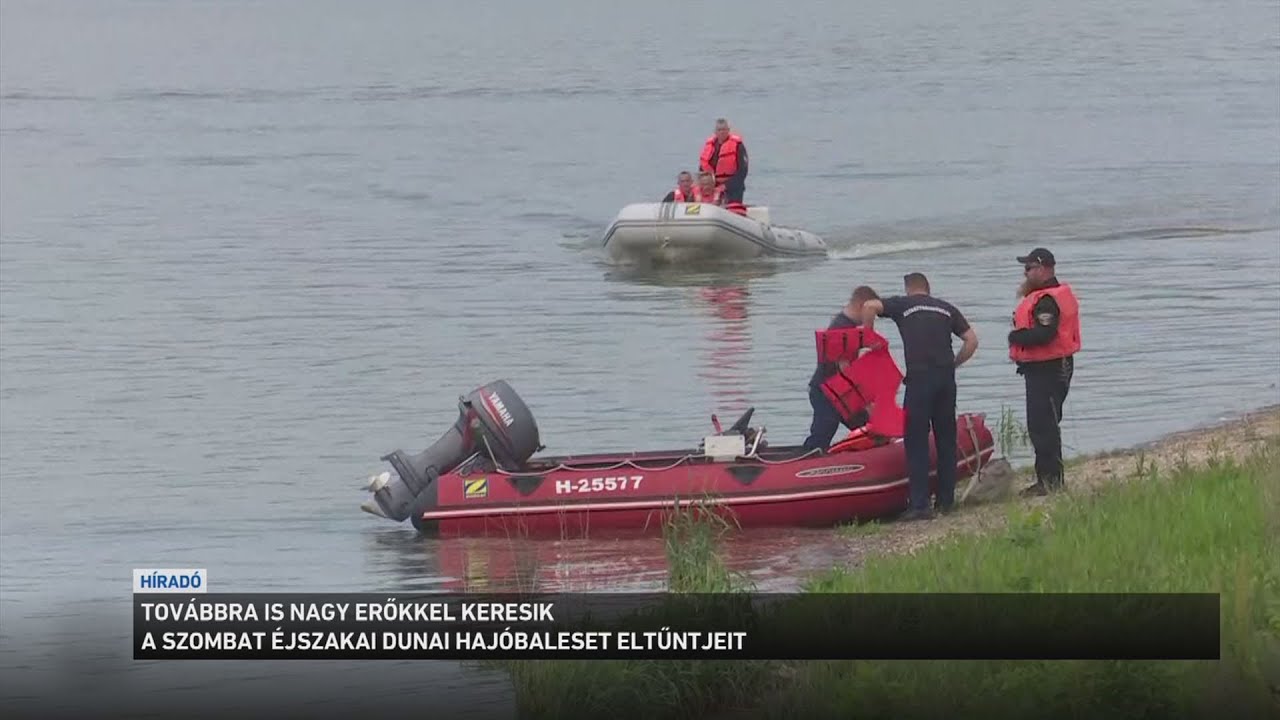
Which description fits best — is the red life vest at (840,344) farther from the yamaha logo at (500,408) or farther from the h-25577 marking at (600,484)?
the yamaha logo at (500,408)

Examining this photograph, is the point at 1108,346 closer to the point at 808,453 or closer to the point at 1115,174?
the point at 808,453

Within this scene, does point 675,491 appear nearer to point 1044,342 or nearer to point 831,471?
point 831,471

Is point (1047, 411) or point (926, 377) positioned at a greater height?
point (926, 377)

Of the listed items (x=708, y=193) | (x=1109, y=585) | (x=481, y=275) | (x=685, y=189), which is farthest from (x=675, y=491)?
(x=481, y=275)

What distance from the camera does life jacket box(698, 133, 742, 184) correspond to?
90.0 feet

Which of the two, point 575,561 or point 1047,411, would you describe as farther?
point 575,561

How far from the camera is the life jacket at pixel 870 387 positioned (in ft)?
47.4

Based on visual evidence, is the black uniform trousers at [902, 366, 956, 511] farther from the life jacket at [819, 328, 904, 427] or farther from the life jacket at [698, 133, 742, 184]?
the life jacket at [698, 133, 742, 184]

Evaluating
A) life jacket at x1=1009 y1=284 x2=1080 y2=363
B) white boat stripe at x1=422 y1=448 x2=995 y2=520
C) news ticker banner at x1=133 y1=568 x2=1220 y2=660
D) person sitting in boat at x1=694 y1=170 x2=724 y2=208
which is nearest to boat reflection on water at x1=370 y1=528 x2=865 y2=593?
white boat stripe at x1=422 y1=448 x2=995 y2=520

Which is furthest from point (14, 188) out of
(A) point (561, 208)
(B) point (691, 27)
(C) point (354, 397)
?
(B) point (691, 27)

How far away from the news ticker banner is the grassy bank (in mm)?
89

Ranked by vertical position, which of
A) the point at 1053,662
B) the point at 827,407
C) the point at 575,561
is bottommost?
the point at 1053,662
